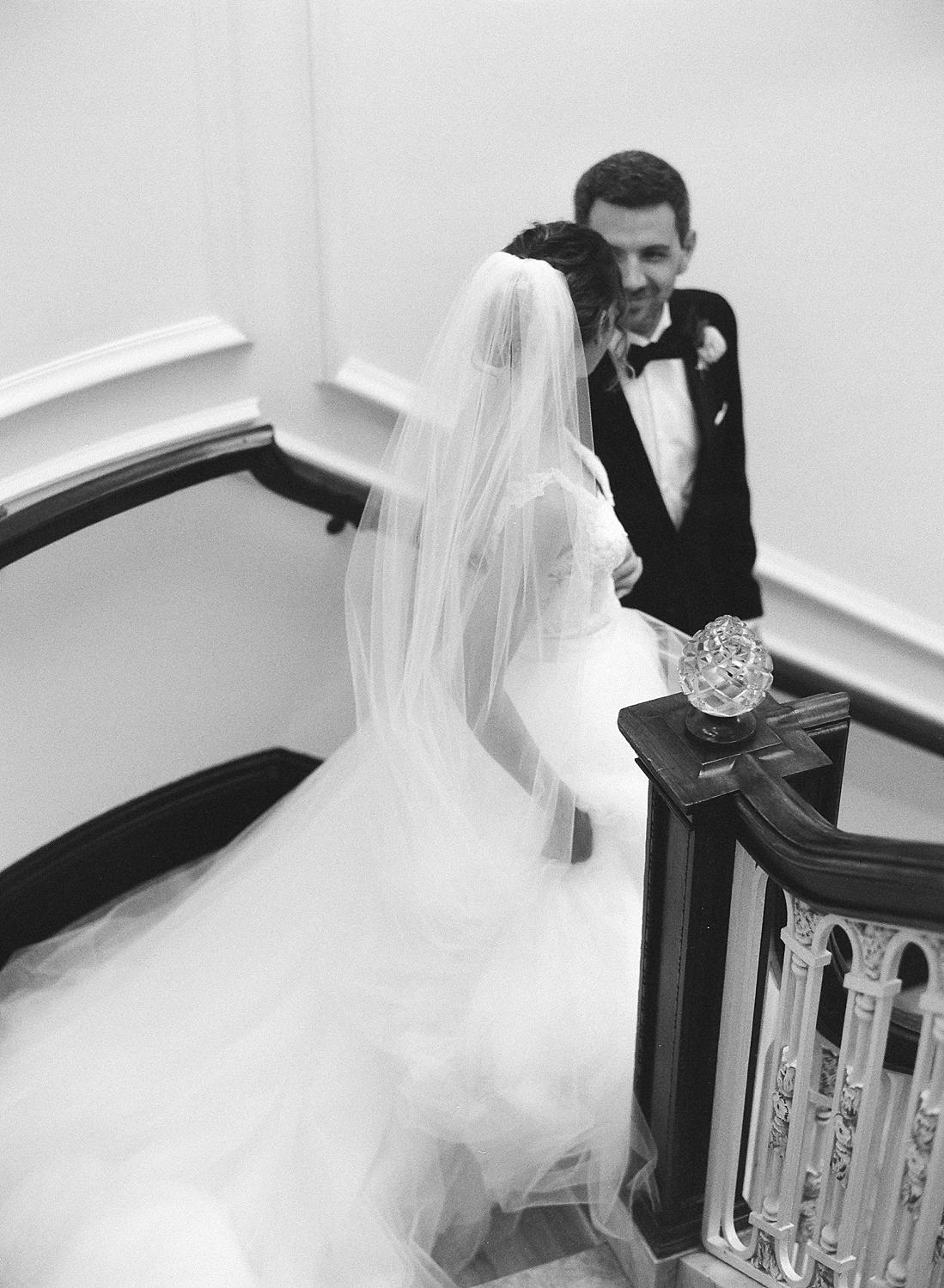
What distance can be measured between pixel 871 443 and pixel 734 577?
477mm

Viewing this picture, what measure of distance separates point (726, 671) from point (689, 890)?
0.94 feet

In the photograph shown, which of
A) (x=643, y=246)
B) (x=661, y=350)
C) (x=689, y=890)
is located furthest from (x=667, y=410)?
(x=689, y=890)

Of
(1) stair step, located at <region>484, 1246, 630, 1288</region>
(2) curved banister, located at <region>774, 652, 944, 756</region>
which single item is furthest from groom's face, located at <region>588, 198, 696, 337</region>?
(1) stair step, located at <region>484, 1246, 630, 1288</region>

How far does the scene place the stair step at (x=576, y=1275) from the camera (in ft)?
7.29

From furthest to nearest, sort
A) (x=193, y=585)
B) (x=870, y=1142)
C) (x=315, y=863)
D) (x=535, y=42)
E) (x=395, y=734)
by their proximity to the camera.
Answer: (x=193, y=585)
(x=535, y=42)
(x=315, y=863)
(x=395, y=734)
(x=870, y=1142)

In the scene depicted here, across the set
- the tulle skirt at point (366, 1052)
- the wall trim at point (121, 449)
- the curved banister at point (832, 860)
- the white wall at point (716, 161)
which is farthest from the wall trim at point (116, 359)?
the curved banister at point (832, 860)

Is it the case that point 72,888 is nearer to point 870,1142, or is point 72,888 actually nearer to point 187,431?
point 187,431

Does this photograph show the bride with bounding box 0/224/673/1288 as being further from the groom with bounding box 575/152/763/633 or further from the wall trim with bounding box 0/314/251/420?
the wall trim with bounding box 0/314/251/420

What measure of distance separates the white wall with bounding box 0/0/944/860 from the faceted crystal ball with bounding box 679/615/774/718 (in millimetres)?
1456

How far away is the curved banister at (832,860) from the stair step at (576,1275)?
863mm

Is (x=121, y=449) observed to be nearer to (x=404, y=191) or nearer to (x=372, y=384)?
(x=372, y=384)

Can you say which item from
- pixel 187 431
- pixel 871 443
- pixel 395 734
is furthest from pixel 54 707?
pixel 871 443

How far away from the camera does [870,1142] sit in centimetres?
180

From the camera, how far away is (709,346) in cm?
296
